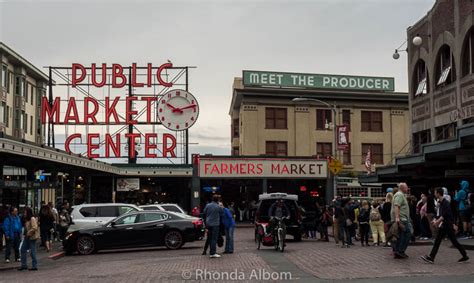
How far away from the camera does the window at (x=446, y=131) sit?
2889 cm

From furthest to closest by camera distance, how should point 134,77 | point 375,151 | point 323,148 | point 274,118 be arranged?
point 375,151
point 323,148
point 274,118
point 134,77

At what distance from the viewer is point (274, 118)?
52.4 meters

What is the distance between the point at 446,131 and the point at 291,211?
34.6 feet

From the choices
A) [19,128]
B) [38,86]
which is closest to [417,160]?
[19,128]

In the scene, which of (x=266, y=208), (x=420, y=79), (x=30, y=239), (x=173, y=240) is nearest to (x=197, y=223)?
(x=173, y=240)

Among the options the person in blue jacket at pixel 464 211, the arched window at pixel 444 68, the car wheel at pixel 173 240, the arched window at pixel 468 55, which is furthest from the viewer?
the arched window at pixel 444 68

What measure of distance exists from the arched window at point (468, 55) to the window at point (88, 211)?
16341 millimetres

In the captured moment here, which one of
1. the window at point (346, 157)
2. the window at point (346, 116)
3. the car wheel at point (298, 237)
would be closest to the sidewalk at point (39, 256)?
the car wheel at point (298, 237)

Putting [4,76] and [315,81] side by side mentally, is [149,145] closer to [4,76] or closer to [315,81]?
[4,76]

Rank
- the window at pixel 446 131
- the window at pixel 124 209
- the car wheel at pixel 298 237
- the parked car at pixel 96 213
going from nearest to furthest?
the car wheel at pixel 298 237 → the parked car at pixel 96 213 → the window at pixel 124 209 → the window at pixel 446 131

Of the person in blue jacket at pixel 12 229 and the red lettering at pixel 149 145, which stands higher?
the red lettering at pixel 149 145

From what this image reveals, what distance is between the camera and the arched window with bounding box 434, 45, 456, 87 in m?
28.7

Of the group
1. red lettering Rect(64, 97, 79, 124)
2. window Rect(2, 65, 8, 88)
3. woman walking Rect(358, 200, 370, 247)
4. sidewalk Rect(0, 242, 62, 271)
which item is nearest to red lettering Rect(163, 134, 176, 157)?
red lettering Rect(64, 97, 79, 124)

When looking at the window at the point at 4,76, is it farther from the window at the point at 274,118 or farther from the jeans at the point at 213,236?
the jeans at the point at 213,236
